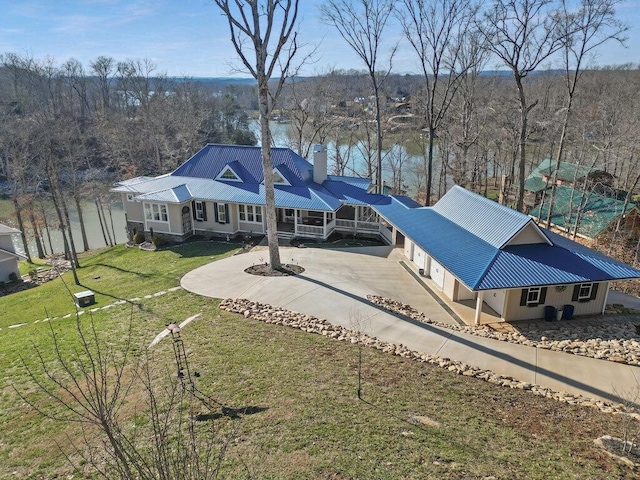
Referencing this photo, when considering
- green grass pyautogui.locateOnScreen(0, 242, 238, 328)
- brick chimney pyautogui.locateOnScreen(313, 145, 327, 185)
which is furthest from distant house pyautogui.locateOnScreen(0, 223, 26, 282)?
brick chimney pyautogui.locateOnScreen(313, 145, 327, 185)

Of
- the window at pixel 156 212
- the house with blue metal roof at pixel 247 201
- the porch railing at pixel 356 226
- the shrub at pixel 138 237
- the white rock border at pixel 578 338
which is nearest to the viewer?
the white rock border at pixel 578 338

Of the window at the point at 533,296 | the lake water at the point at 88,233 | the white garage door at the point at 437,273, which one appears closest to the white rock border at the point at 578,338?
the window at the point at 533,296

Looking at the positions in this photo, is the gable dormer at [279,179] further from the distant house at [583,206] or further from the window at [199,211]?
the distant house at [583,206]

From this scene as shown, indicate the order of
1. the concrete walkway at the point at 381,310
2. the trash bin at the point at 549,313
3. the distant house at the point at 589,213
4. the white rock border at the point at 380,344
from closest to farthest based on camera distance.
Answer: the white rock border at the point at 380,344
the concrete walkway at the point at 381,310
the trash bin at the point at 549,313
the distant house at the point at 589,213

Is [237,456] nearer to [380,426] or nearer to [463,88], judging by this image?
[380,426]

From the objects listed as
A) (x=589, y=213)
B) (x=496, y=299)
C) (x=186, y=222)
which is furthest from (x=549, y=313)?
(x=186, y=222)

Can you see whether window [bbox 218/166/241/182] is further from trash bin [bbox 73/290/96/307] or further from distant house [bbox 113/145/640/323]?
trash bin [bbox 73/290/96/307]
